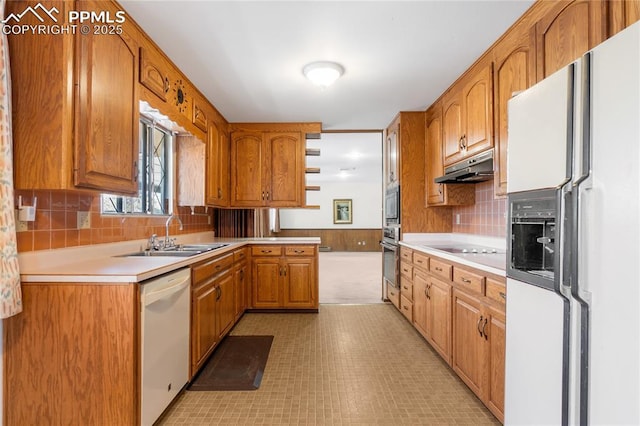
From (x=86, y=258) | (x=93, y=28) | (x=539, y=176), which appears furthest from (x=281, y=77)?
(x=539, y=176)

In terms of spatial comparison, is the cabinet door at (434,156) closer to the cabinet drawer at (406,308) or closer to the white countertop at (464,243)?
the white countertop at (464,243)

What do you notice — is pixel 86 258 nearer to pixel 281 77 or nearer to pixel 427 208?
pixel 281 77

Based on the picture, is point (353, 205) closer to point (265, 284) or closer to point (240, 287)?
point (265, 284)

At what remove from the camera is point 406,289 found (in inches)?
131

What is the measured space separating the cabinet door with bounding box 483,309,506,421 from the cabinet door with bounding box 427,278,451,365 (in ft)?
1.68

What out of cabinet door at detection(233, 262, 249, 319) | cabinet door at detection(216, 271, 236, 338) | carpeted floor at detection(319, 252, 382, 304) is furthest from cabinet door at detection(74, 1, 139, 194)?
carpeted floor at detection(319, 252, 382, 304)

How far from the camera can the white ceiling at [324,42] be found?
180cm

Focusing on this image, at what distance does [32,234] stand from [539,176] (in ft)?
7.73

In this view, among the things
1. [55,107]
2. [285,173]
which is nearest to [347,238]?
[285,173]

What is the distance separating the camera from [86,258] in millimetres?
1914

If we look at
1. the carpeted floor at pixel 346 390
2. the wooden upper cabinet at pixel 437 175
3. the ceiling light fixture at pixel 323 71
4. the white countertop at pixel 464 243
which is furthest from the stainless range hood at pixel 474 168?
the carpeted floor at pixel 346 390

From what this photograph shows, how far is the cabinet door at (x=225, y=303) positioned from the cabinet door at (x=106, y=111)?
3.75ft

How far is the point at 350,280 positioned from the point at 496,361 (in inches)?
156

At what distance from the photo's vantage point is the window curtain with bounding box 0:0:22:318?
1285 millimetres
